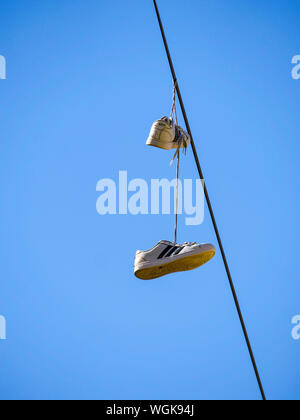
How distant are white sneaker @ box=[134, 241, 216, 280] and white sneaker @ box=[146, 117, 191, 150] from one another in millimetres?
800

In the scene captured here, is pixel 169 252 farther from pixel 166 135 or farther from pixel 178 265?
pixel 166 135

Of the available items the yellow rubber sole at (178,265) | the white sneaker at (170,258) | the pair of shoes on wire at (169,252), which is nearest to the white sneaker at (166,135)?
the pair of shoes on wire at (169,252)

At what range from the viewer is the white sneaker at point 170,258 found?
4.15 m

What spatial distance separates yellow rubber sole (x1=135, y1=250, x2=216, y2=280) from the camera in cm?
416

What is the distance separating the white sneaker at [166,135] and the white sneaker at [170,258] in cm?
80

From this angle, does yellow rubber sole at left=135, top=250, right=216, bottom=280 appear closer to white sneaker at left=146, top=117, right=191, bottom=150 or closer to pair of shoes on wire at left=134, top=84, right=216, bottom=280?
pair of shoes on wire at left=134, top=84, right=216, bottom=280

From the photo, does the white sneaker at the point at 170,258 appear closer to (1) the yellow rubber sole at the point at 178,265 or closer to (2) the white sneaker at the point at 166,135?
(1) the yellow rubber sole at the point at 178,265

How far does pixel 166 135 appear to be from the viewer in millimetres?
4520

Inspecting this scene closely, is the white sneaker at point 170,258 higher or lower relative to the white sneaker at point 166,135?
lower

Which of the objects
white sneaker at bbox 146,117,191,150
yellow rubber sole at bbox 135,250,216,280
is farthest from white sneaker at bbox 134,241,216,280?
white sneaker at bbox 146,117,191,150
